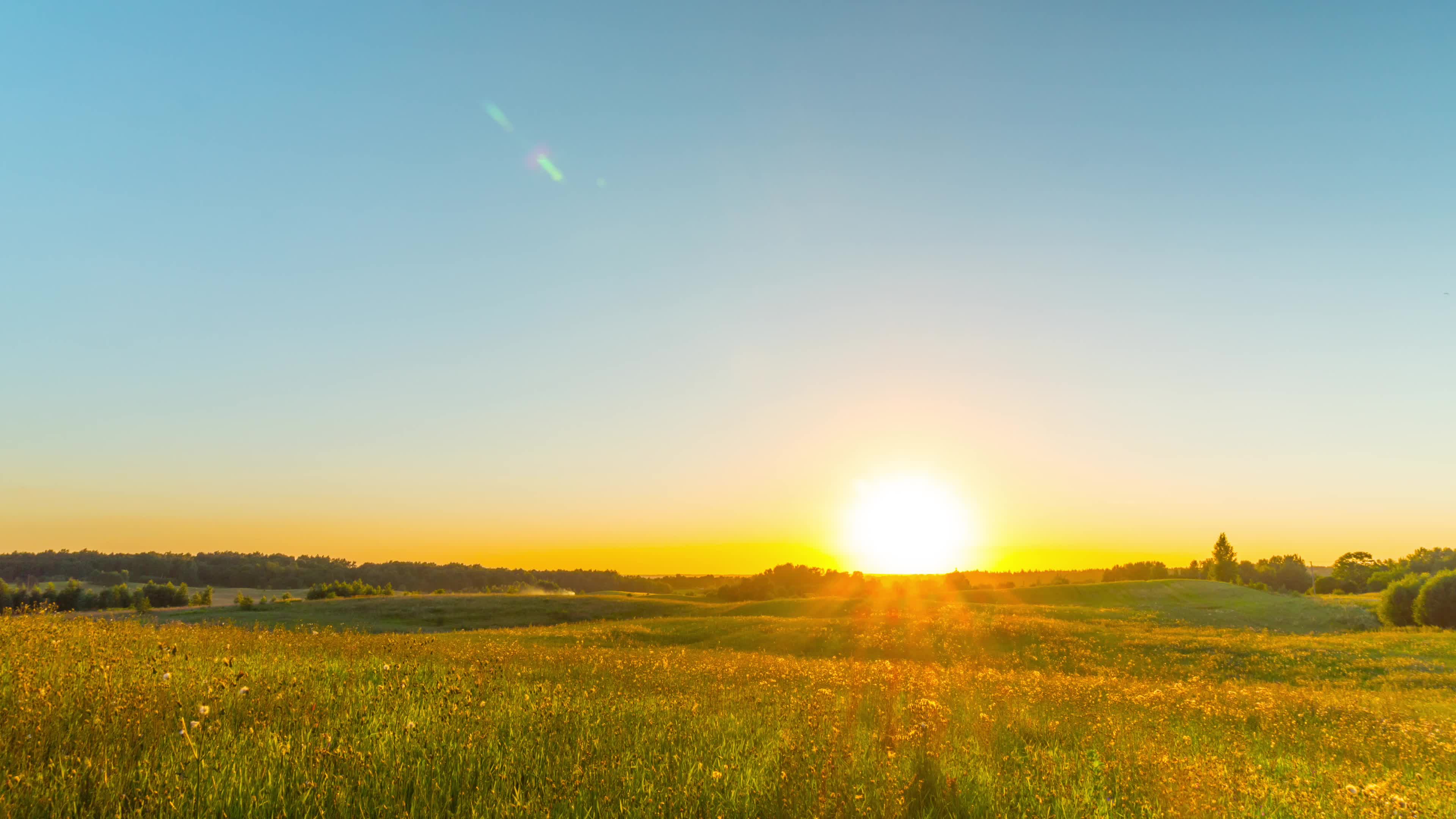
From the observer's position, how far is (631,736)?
6102 mm

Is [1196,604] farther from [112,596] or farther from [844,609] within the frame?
[112,596]

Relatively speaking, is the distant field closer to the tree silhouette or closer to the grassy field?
the grassy field

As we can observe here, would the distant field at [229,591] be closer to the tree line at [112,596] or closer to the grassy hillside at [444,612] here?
the tree line at [112,596]

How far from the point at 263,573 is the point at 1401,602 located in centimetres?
15584

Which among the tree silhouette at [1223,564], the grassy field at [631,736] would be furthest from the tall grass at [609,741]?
the tree silhouette at [1223,564]

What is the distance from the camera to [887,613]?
41.6 metres

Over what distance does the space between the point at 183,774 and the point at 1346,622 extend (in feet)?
226

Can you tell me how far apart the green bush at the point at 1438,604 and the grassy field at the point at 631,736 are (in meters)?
47.6

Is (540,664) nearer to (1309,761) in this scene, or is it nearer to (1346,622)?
(1309,761)

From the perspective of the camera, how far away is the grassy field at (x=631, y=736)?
436cm

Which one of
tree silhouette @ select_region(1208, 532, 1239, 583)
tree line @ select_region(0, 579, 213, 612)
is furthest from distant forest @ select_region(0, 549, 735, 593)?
tree silhouette @ select_region(1208, 532, 1239, 583)

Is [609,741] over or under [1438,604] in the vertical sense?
over

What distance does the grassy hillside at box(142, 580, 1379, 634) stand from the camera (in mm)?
46750

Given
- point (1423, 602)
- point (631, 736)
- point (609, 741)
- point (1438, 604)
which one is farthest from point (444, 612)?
point (1438, 604)
